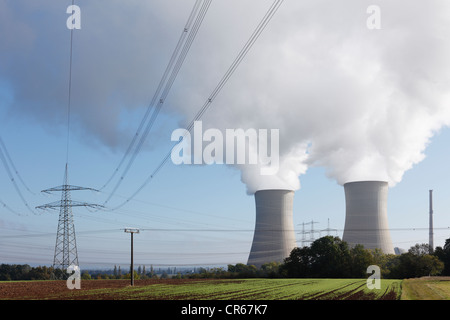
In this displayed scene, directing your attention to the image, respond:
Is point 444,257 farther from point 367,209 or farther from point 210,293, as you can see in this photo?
point 210,293

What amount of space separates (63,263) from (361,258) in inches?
1587

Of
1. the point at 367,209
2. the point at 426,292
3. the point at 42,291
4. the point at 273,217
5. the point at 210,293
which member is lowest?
the point at 42,291

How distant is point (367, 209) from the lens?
202 ft

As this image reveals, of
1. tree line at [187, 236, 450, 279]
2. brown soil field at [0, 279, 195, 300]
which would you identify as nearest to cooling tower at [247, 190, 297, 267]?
tree line at [187, 236, 450, 279]

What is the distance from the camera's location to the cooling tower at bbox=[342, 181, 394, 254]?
202 feet

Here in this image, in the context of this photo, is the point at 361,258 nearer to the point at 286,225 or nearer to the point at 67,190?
the point at 286,225

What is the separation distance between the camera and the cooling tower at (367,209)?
61625 mm

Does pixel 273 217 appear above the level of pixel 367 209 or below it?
below

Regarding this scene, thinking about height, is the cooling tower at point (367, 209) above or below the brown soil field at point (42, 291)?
above

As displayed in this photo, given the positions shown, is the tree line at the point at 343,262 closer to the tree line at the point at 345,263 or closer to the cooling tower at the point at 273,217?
the tree line at the point at 345,263

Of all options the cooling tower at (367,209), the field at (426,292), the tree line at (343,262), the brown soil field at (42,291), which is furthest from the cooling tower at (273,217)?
the field at (426,292)

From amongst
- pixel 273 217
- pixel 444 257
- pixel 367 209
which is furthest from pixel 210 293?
pixel 444 257
